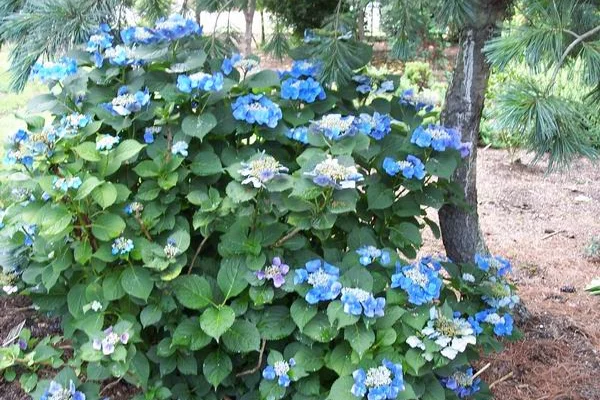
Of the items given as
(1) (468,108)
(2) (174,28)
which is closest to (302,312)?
(2) (174,28)

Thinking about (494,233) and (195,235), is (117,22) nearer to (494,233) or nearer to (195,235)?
(195,235)

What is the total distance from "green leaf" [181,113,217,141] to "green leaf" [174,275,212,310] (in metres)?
0.36

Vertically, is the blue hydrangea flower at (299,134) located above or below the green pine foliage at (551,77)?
below

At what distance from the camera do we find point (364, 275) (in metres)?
1.65

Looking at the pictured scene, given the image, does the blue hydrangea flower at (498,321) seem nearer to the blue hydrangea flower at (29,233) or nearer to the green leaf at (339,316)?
the green leaf at (339,316)

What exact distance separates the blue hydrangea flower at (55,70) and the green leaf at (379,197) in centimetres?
89

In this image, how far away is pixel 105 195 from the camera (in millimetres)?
1609

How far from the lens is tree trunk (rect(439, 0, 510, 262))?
221 cm

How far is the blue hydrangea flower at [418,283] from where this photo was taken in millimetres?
1652

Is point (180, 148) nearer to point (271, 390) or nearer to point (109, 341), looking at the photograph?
point (109, 341)

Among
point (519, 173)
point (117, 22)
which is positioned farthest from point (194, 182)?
point (519, 173)

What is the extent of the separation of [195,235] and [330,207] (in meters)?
0.53

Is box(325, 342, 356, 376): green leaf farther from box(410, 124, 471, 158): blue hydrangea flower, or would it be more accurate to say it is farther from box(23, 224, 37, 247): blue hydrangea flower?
box(23, 224, 37, 247): blue hydrangea flower

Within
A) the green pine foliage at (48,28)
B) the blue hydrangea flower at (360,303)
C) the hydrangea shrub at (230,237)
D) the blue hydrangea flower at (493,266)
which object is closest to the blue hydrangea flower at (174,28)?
the hydrangea shrub at (230,237)
